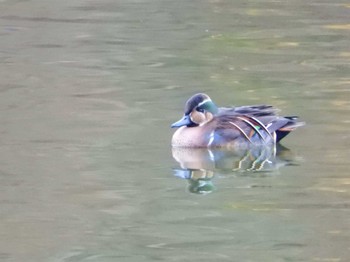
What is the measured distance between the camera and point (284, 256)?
793 centimetres

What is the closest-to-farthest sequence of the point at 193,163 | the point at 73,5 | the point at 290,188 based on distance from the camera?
the point at 290,188 → the point at 193,163 → the point at 73,5

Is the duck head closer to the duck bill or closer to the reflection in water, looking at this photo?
the duck bill

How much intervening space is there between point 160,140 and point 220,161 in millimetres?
697

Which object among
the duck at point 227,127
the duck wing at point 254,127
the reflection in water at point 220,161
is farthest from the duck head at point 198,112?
the reflection in water at point 220,161

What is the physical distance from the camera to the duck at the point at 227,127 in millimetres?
10953

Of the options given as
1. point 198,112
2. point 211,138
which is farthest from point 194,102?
point 211,138

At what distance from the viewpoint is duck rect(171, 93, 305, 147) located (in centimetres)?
1095

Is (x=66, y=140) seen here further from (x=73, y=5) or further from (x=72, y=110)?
(x=73, y=5)

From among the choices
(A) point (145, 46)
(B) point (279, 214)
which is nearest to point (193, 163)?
(B) point (279, 214)

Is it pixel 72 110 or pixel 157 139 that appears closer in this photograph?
pixel 157 139

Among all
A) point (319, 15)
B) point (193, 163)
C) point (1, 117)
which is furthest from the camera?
point (319, 15)

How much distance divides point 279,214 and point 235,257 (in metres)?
1.05

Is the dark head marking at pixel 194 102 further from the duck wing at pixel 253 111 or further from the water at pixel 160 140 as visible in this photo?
the water at pixel 160 140

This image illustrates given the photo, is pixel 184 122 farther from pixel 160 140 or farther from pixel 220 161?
pixel 220 161
